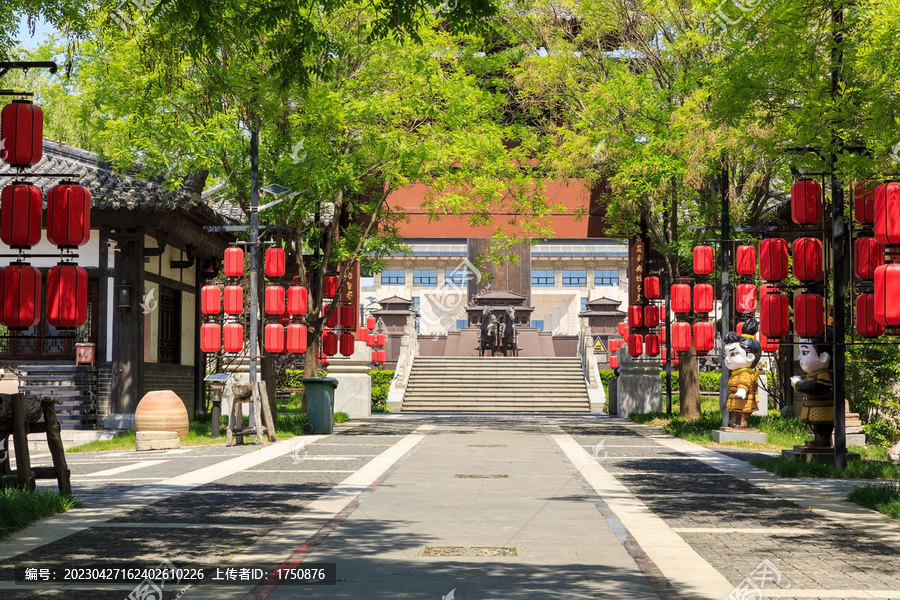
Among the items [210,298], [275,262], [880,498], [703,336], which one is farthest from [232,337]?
[880,498]

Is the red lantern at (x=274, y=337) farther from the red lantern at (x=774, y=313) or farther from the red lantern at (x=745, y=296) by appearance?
the red lantern at (x=774, y=313)

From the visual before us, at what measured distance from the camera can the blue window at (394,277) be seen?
84.6m

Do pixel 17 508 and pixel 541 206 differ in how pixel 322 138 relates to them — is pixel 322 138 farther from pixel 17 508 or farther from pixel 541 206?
pixel 17 508

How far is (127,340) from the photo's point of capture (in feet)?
69.2

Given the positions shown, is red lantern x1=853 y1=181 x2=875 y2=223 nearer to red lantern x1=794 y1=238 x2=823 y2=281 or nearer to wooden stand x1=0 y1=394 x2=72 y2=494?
red lantern x1=794 y1=238 x2=823 y2=281

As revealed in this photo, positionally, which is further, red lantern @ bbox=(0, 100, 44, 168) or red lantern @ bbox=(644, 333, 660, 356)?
red lantern @ bbox=(644, 333, 660, 356)

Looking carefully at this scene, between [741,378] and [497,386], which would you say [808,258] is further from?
[497,386]

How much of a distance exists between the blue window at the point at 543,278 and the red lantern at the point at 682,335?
197ft

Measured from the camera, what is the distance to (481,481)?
12.5 metres

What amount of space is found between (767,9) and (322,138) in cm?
1031

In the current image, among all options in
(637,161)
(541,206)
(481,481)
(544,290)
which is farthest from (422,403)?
(544,290)

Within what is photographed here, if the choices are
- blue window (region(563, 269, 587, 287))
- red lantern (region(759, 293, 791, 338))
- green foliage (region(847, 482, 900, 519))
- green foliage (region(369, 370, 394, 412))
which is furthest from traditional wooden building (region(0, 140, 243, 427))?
blue window (region(563, 269, 587, 287))

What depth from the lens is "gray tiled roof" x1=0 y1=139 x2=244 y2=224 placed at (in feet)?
64.8

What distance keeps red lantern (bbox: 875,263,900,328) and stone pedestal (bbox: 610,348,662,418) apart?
65.7 feet
